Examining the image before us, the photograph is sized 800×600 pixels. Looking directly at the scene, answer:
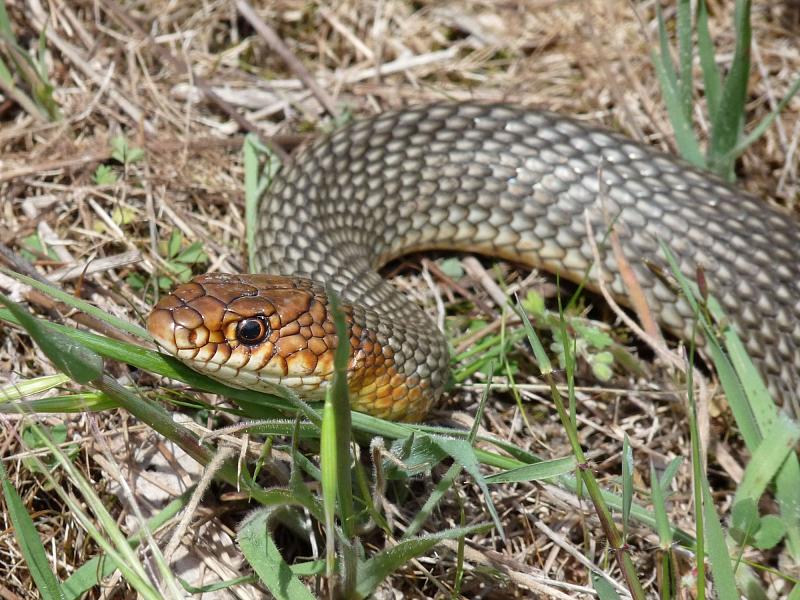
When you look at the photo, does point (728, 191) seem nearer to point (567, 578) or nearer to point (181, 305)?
point (567, 578)

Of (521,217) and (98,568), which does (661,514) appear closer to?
(98,568)

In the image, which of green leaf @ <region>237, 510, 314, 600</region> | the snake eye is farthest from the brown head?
green leaf @ <region>237, 510, 314, 600</region>

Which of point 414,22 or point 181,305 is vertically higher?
point 414,22

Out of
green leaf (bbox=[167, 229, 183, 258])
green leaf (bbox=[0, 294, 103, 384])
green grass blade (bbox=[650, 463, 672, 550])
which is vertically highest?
green leaf (bbox=[0, 294, 103, 384])

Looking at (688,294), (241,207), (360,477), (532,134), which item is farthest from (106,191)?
(688,294)

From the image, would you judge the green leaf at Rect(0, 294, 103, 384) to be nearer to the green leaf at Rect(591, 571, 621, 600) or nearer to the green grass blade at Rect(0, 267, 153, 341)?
the green grass blade at Rect(0, 267, 153, 341)

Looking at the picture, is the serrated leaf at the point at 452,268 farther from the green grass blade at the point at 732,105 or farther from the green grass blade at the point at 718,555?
the green grass blade at the point at 718,555
